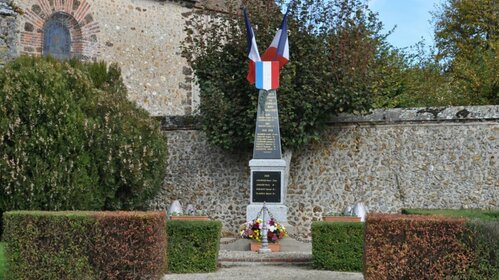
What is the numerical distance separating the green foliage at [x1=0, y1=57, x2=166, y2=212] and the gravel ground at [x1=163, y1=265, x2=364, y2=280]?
4.01m

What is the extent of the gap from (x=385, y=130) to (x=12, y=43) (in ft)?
27.6

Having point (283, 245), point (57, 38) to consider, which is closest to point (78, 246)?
point (283, 245)

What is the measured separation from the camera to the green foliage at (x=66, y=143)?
535 inches

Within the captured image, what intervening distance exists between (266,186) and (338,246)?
3400mm

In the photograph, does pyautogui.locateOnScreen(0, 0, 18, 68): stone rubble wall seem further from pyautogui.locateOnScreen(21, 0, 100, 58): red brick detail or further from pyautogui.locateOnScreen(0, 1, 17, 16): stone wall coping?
pyautogui.locateOnScreen(21, 0, 100, 58): red brick detail

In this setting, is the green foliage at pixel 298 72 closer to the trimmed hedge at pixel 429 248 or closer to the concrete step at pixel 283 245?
the concrete step at pixel 283 245

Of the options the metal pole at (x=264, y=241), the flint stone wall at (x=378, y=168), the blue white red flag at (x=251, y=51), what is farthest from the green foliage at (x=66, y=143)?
the metal pole at (x=264, y=241)

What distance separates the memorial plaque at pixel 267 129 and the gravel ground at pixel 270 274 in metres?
3.57

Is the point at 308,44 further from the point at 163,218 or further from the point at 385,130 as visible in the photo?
the point at 163,218

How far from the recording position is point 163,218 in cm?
936

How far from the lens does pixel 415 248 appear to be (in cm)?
830

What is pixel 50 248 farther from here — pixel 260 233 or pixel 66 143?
pixel 260 233

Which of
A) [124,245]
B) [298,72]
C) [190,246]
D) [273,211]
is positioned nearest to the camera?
[124,245]

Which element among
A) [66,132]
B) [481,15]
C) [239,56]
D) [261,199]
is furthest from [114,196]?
[481,15]
